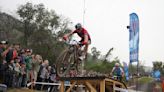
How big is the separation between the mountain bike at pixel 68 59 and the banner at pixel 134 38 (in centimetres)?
925

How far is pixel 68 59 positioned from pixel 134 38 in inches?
387

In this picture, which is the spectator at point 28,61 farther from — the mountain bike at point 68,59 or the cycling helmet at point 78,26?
the cycling helmet at point 78,26

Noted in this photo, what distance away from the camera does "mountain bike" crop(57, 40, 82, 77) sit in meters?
13.0

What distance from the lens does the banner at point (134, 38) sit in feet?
72.0

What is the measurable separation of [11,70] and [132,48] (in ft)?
29.7

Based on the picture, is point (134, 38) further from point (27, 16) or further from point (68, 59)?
point (27, 16)

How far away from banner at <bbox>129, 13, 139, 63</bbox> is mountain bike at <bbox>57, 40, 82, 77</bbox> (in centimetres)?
925

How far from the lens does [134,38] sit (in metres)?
22.2

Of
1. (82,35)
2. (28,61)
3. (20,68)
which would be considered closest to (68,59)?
(82,35)

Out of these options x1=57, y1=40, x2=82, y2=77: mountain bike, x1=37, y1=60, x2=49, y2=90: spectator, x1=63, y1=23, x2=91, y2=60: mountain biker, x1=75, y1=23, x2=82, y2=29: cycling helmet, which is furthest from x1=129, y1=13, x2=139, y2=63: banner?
x1=75, y1=23, x2=82, y2=29: cycling helmet

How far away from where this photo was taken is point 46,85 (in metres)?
18.2

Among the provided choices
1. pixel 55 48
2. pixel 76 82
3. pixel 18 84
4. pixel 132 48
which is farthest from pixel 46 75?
pixel 55 48

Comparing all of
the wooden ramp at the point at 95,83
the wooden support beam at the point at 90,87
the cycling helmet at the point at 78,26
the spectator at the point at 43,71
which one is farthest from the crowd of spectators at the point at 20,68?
the wooden support beam at the point at 90,87

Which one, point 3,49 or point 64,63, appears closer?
point 64,63
